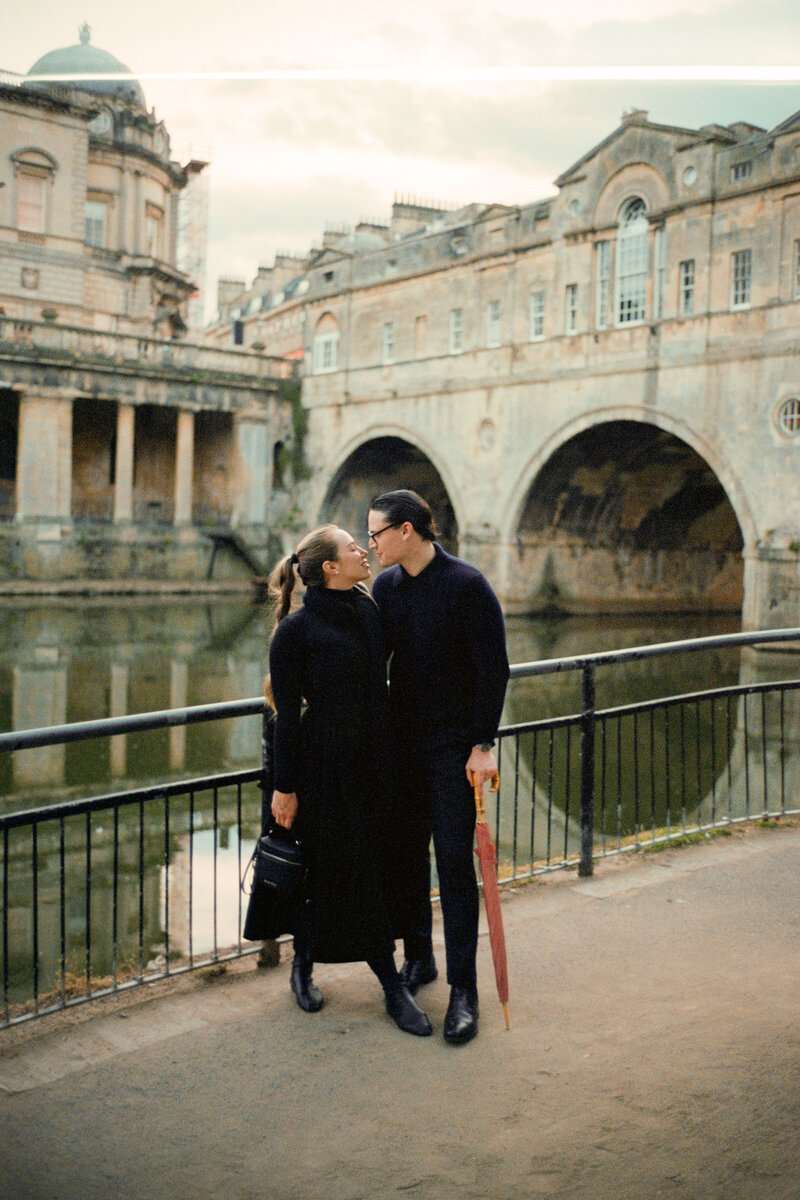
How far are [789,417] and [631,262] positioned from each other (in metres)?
5.84

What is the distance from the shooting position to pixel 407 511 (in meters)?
3.80

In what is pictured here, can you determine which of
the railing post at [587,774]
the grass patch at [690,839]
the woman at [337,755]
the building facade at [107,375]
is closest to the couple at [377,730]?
the woman at [337,755]

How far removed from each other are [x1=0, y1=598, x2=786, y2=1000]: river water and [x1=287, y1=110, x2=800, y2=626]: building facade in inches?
107

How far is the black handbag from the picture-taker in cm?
366

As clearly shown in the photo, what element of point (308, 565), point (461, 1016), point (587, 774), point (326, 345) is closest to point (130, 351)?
point (326, 345)

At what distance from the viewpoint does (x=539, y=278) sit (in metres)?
27.4

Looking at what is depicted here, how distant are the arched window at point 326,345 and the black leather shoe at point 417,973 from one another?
32.1 metres

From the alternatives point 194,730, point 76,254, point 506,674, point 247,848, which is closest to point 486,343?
point 76,254

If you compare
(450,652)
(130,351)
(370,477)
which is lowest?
(450,652)

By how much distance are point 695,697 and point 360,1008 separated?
3111mm

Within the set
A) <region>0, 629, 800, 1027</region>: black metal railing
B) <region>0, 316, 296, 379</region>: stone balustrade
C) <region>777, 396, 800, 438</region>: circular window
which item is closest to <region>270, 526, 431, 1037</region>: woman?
<region>0, 629, 800, 1027</region>: black metal railing

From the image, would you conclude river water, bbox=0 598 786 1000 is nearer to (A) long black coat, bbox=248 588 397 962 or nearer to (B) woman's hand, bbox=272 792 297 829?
(B) woman's hand, bbox=272 792 297 829

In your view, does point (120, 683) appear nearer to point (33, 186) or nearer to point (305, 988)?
point (305, 988)

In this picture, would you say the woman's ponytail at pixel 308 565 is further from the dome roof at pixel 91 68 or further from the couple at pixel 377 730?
the dome roof at pixel 91 68
